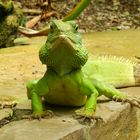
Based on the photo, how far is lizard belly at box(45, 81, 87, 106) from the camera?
351 cm

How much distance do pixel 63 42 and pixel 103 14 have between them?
7.71 meters

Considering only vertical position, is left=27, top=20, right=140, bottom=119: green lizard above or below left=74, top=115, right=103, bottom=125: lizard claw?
above

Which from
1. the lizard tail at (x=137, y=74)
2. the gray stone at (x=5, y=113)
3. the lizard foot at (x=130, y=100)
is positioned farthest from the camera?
the lizard tail at (x=137, y=74)

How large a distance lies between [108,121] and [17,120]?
66cm

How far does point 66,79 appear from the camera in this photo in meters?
3.49

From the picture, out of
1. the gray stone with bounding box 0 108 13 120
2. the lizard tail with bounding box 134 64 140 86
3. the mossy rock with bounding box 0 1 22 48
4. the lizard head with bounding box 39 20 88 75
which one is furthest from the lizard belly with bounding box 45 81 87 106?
the mossy rock with bounding box 0 1 22 48

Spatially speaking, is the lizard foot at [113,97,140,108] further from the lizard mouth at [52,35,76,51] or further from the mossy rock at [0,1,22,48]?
the mossy rock at [0,1,22,48]

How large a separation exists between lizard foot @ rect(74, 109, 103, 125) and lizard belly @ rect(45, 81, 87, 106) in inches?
5.9

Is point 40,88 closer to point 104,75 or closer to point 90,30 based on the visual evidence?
point 104,75

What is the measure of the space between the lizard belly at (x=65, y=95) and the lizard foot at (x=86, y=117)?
5.9 inches

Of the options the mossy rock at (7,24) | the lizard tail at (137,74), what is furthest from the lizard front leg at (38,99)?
the mossy rock at (7,24)

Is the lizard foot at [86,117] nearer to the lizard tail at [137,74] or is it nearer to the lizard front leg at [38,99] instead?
the lizard front leg at [38,99]

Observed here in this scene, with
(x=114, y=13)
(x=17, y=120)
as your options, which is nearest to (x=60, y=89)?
(x=17, y=120)

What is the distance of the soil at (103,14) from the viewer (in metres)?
10.1
